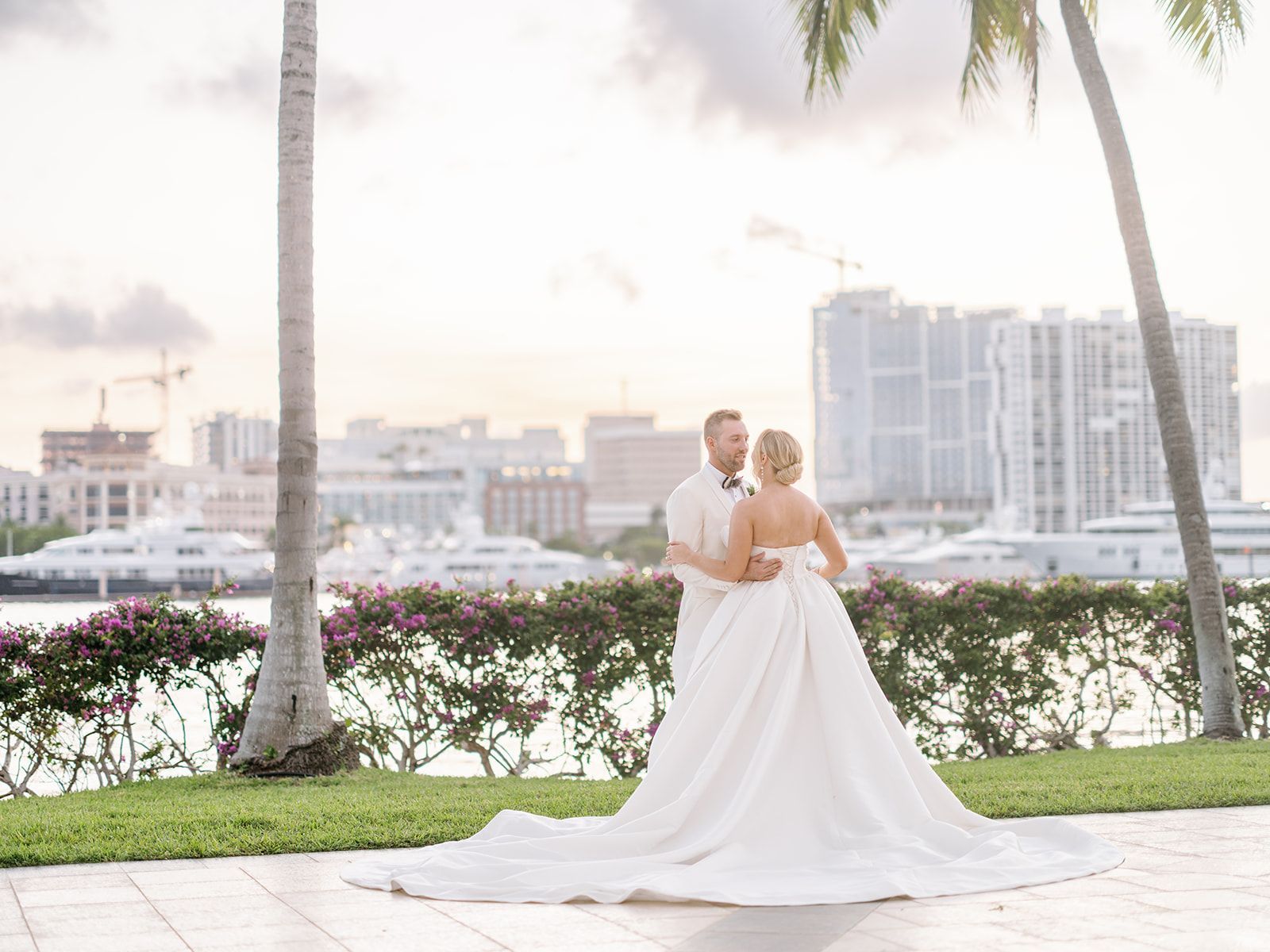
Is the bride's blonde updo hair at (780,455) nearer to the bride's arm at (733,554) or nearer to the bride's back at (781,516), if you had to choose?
the bride's back at (781,516)

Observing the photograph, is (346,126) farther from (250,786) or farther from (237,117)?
(250,786)

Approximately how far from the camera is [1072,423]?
126375mm

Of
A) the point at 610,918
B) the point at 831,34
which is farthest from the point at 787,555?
the point at 831,34

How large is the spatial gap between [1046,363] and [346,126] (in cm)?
11712

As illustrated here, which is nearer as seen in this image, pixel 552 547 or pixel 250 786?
pixel 250 786

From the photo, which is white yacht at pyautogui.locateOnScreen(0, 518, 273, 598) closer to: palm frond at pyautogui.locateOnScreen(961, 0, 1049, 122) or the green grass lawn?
palm frond at pyautogui.locateOnScreen(961, 0, 1049, 122)

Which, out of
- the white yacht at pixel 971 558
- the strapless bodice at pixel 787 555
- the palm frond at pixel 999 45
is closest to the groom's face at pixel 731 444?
the strapless bodice at pixel 787 555

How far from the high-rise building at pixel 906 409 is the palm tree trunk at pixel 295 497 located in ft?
537

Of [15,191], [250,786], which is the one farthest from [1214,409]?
[250,786]

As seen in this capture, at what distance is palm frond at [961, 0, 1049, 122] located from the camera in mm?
10672

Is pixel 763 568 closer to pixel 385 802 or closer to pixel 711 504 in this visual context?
pixel 711 504

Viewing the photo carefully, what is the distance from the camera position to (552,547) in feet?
465

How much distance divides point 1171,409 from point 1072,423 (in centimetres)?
12227

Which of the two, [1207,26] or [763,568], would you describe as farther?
[1207,26]
